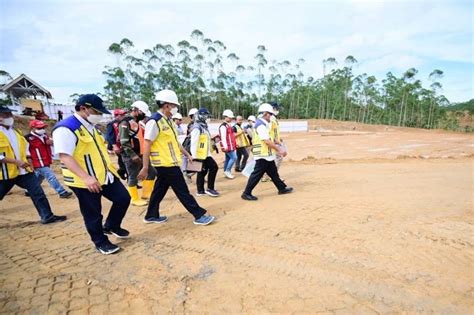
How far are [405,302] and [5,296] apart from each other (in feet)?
11.2

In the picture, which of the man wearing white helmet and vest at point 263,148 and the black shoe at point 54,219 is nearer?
the black shoe at point 54,219

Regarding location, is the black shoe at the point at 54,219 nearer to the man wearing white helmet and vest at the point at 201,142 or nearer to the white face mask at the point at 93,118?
the white face mask at the point at 93,118

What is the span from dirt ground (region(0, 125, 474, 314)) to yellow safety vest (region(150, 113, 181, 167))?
955mm

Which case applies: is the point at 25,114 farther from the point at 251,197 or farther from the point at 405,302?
the point at 405,302

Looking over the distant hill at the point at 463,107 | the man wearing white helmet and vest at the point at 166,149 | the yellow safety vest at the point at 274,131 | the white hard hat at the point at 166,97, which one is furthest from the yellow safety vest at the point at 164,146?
the distant hill at the point at 463,107

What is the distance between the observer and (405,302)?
239cm

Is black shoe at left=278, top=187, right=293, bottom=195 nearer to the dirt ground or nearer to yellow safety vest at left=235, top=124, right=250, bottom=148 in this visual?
the dirt ground

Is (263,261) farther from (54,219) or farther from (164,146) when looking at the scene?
(54,219)

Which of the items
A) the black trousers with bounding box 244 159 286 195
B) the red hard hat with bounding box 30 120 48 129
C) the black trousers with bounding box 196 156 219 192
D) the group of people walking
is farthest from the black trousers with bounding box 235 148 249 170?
the red hard hat with bounding box 30 120 48 129

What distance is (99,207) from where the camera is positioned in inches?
128

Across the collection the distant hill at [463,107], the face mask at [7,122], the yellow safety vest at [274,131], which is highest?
the distant hill at [463,107]

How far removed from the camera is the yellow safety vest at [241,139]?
328 inches

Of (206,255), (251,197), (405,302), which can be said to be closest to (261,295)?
(206,255)

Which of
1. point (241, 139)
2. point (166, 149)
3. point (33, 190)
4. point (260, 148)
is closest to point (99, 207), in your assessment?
point (166, 149)
